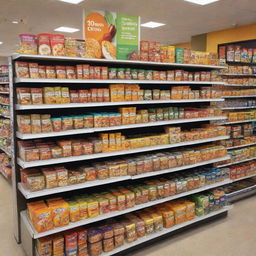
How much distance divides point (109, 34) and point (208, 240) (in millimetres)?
2810

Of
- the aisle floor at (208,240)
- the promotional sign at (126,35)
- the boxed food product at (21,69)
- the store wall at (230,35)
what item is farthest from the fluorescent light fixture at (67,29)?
the boxed food product at (21,69)

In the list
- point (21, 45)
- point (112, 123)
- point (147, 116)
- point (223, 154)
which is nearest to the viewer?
point (21, 45)

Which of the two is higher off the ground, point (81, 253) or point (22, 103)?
point (22, 103)

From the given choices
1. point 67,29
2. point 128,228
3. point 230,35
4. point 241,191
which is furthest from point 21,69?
point 230,35

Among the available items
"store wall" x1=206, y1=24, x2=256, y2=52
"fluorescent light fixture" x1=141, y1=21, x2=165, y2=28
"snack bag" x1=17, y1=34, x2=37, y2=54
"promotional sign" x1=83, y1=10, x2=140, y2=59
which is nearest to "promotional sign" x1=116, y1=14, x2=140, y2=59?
"promotional sign" x1=83, y1=10, x2=140, y2=59

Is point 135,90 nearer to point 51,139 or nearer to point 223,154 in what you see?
point 51,139

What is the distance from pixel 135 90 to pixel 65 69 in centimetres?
84

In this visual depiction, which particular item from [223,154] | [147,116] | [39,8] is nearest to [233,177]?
[223,154]

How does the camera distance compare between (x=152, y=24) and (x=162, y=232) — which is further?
(x=152, y=24)

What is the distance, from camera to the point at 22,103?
2.48 meters

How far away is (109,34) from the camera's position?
293 cm

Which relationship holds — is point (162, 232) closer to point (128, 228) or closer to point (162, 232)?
point (162, 232)

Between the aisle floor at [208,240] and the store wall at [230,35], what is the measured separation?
5.66 m

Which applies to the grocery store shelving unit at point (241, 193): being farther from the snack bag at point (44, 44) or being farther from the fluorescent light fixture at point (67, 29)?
the fluorescent light fixture at point (67, 29)
